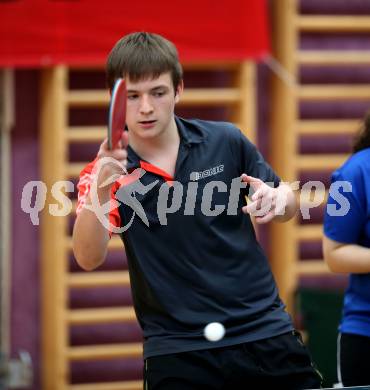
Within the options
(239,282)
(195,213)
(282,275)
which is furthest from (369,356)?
(282,275)

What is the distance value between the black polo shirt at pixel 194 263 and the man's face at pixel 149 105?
0.11 meters

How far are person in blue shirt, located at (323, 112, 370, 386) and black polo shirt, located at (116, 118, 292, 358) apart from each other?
1.45 ft

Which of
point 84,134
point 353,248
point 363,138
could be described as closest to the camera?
point 353,248

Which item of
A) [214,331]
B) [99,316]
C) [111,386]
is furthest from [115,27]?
[214,331]

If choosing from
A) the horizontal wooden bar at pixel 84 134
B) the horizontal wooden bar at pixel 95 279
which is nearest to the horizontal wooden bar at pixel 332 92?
the horizontal wooden bar at pixel 84 134

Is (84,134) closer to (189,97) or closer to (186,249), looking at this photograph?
(189,97)

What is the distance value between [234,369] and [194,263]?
1.00 ft

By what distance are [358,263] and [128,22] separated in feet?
8.14

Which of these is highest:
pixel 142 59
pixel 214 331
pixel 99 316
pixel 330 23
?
pixel 330 23

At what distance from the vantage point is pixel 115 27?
4906mm

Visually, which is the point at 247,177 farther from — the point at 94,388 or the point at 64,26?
the point at 94,388

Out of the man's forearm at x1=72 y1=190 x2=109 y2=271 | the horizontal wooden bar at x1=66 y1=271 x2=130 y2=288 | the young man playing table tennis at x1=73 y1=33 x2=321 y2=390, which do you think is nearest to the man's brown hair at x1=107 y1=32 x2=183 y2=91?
the young man playing table tennis at x1=73 y1=33 x2=321 y2=390

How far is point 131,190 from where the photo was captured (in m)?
2.53

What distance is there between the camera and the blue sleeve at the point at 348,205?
2938 millimetres
